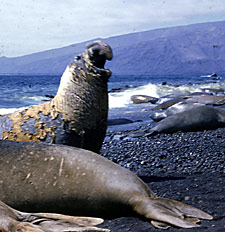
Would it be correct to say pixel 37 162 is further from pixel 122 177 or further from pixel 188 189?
pixel 188 189

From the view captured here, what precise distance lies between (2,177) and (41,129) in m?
1.60

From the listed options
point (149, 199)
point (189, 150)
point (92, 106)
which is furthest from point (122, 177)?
point (189, 150)

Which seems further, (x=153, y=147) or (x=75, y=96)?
(x=153, y=147)

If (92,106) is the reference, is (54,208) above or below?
below

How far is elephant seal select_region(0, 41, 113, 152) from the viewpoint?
4.63m

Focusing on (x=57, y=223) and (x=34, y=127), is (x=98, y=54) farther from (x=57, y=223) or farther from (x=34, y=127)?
(x=57, y=223)

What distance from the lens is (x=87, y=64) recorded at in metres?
4.89

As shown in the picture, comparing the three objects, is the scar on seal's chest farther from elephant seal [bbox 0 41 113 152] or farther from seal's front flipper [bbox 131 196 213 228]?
seal's front flipper [bbox 131 196 213 228]

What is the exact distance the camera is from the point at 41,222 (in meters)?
2.73

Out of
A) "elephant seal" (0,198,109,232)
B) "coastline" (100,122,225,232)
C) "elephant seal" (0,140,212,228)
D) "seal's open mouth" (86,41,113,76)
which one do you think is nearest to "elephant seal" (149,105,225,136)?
"coastline" (100,122,225,232)

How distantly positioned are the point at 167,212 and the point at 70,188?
783 millimetres

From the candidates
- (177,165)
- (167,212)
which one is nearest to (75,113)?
(177,165)

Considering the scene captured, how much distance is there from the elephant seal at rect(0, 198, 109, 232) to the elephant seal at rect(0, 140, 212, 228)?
6.0 inches

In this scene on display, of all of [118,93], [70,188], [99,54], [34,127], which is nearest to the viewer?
[70,188]
